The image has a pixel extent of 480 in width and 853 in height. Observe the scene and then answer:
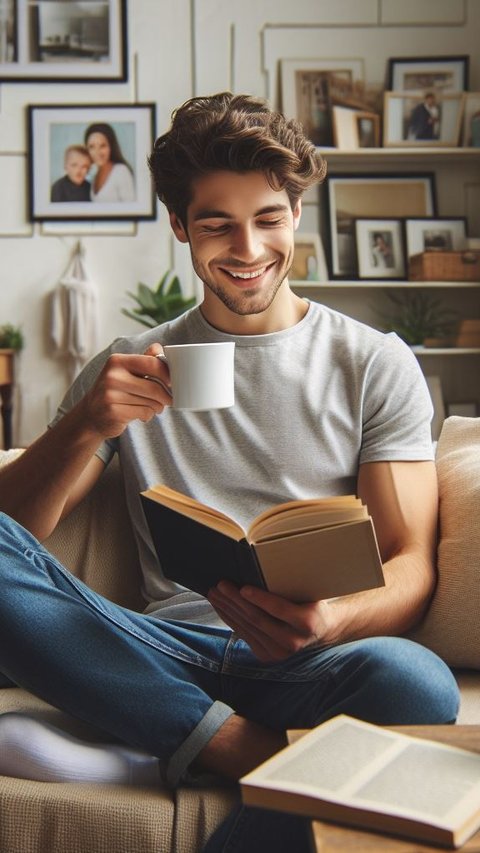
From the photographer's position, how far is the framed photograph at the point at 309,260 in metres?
4.59

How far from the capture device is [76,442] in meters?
1.53

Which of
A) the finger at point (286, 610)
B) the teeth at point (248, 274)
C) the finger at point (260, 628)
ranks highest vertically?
the teeth at point (248, 274)

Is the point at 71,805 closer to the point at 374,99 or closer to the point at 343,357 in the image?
the point at 343,357

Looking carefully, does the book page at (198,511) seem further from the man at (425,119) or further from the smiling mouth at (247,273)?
the man at (425,119)

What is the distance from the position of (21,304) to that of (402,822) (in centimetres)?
416

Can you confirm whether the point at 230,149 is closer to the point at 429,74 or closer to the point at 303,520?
the point at 303,520

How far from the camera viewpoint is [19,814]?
1.24 metres

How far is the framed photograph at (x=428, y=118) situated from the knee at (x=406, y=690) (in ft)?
12.5

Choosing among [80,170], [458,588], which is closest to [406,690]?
[458,588]

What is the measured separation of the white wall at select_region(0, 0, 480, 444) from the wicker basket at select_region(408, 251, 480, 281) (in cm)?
57

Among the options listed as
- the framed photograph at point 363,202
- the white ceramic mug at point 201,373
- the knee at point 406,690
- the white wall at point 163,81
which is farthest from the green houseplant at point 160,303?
the knee at point 406,690

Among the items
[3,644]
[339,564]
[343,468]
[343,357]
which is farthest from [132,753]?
[343,357]

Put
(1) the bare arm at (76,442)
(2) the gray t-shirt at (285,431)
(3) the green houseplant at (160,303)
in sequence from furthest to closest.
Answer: (3) the green houseplant at (160,303) → (2) the gray t-shirt at (285,431) → (1) the bare arm at (76,442)

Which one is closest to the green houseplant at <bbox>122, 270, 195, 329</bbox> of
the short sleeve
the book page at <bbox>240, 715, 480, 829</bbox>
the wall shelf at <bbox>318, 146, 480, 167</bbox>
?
the wall shelf at <bbox>318, 146, 480, 167</bbox>
